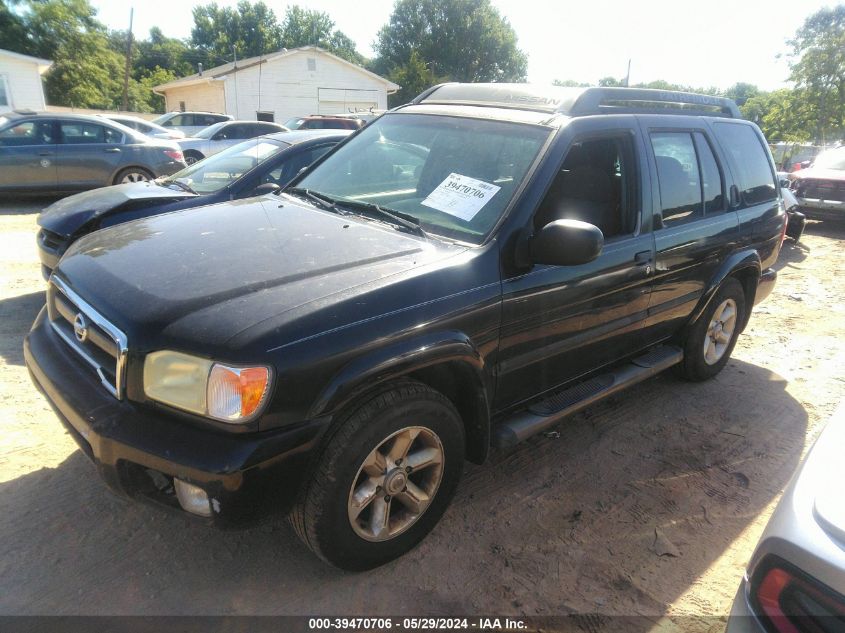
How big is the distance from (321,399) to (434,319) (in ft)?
1.87

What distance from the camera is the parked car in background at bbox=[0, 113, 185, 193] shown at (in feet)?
32.3

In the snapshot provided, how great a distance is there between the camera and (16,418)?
11.5ft

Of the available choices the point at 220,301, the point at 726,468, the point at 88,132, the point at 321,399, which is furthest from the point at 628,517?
the point at 88,132

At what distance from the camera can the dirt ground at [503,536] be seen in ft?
7.98

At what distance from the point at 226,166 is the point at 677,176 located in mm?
4204

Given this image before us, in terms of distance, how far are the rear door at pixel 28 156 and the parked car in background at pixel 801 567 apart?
1140 cm

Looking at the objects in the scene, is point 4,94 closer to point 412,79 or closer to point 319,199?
point 412,79

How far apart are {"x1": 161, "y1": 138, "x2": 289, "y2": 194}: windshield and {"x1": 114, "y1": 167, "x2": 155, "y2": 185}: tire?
5.12 meters

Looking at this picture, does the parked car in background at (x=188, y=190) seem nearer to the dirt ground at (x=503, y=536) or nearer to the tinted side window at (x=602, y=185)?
the dirt ground at (x=503, y=536)

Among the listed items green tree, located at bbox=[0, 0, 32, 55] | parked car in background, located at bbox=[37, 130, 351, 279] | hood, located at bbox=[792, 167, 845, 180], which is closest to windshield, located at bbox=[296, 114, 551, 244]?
parked car in background, located at bbox=[37, 130, 351, 279]

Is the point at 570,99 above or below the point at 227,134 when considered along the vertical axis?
above

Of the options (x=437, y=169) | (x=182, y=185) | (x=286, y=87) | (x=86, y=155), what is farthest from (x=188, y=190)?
(x=286, y=87)

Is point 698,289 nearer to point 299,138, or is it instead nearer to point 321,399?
point 321,399

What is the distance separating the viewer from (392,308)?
7.55 ft
